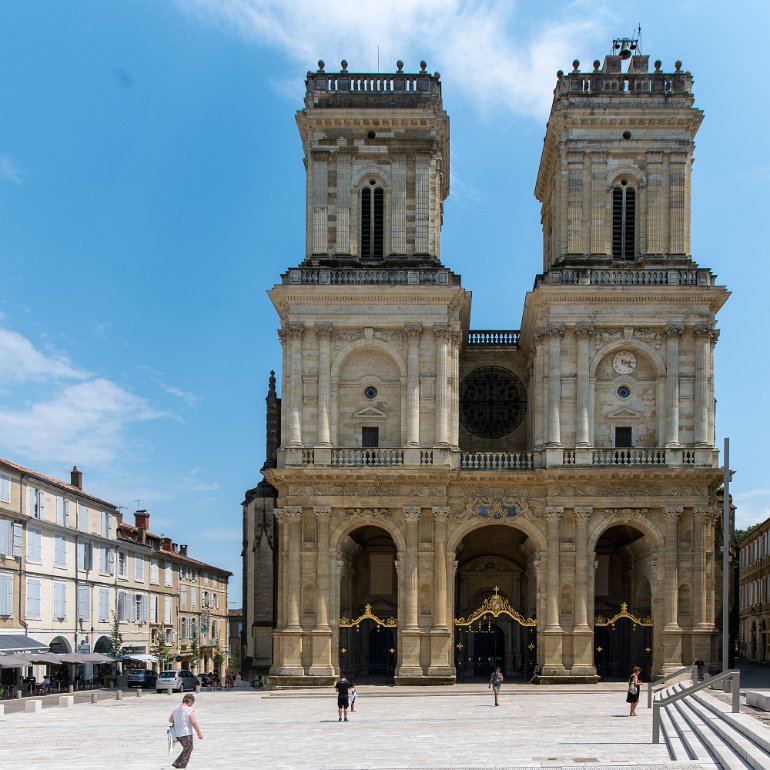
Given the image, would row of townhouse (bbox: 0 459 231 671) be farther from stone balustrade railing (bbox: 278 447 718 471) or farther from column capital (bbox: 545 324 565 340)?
column capital (bbox: 545 324 565 340)

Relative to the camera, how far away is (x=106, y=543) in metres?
57.4

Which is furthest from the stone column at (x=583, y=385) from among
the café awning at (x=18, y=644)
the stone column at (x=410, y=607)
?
the café awning at (x=18, y=644)

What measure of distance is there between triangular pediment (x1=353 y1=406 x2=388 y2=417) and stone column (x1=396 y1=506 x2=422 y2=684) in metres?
4.31

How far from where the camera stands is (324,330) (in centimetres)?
4662

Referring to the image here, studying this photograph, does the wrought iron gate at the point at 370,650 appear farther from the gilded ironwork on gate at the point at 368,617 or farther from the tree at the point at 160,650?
the tree at the point at 160,650

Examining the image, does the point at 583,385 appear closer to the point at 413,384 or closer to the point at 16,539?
the point at 413,384

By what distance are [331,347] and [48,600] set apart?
17.3 m

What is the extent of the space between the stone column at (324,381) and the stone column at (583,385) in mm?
10325

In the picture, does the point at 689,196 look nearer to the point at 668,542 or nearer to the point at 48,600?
the point at 668,542

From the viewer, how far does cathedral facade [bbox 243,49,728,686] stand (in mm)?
44812

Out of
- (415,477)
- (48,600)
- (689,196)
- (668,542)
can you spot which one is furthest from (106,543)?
(689,196)

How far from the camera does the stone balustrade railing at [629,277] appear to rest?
46.4 meters

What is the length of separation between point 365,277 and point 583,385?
10181 millimetres

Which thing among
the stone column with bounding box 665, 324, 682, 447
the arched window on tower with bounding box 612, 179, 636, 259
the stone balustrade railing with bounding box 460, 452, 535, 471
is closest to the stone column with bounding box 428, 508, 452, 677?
the stone balustrade railing with bounding box 460, 452, 535, 471
